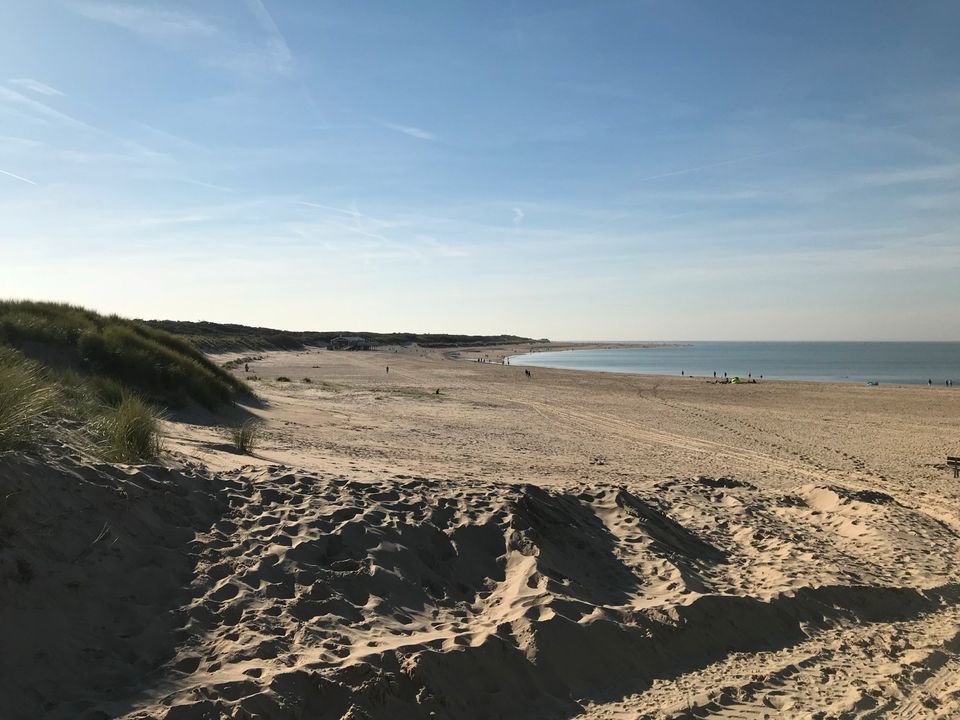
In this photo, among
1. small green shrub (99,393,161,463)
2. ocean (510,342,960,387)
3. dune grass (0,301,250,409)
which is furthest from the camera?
ocean (510,342,960,387)

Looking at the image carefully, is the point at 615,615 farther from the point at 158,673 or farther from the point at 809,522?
the point at 809,522

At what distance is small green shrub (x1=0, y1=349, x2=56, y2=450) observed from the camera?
5.16 m

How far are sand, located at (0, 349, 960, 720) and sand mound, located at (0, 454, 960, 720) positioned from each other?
18 millimetres

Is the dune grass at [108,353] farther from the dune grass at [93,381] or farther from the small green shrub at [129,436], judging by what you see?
the small green shrub at [129,436]

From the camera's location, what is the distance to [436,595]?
18.3ft

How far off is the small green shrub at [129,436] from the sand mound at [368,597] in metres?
0.62

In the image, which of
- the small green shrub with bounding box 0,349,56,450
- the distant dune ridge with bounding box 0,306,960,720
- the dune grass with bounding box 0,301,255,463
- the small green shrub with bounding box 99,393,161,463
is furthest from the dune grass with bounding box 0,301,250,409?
the small green shrub with bounding box 0,349,56,450

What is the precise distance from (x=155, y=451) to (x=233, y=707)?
392 centimetres

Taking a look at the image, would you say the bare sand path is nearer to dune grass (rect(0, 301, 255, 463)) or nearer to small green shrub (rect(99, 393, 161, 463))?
small green shrub (rect(99, 393, 161, 463))

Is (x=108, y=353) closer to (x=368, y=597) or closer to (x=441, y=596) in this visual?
(x=368, y=597)

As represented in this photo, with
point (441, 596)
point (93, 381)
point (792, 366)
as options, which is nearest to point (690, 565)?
point (441, 596)

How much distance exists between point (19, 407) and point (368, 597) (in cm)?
344

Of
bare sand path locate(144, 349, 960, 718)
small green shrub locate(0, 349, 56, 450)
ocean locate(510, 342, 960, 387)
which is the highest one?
small green shrub locate(0, 349, 56, 450)

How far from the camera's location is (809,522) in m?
9.58
